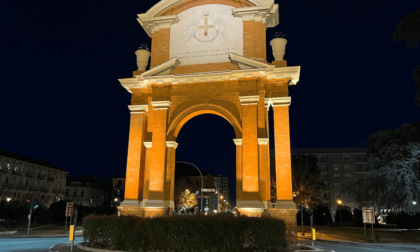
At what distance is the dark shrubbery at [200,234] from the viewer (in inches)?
497

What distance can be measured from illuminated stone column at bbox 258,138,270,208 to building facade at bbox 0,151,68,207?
4410cm

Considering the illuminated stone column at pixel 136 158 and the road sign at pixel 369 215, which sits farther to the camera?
the road sign at pixel 369 215

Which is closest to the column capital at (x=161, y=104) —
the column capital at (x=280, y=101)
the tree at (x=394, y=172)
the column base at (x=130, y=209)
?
the column base at (x=130, y=209)

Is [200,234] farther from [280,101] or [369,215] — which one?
[369,215]

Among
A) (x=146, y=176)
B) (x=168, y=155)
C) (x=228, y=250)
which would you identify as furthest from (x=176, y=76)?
(x=228, y=250)

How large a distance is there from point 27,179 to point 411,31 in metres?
66.6

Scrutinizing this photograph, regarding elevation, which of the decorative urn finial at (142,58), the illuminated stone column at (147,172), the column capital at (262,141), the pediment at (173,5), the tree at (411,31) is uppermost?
the pediment at (173,5)

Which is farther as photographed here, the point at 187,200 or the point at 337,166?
the point at 337,166

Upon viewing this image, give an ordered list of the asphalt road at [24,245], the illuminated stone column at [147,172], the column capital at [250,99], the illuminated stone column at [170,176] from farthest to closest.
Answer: the illuminated stone column at [147,172] → the illuminated stone column at [170,176] → the column capital at [250,99] → the asphalt road at [24,245]

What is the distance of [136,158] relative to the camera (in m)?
21.6

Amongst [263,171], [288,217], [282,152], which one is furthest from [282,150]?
[288,217]

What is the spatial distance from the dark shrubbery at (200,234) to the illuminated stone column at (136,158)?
22.7 feet

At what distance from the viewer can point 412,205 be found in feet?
85.9

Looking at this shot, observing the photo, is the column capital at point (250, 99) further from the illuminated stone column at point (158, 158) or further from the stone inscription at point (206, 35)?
the illuminated stone column at point (158, 158)
